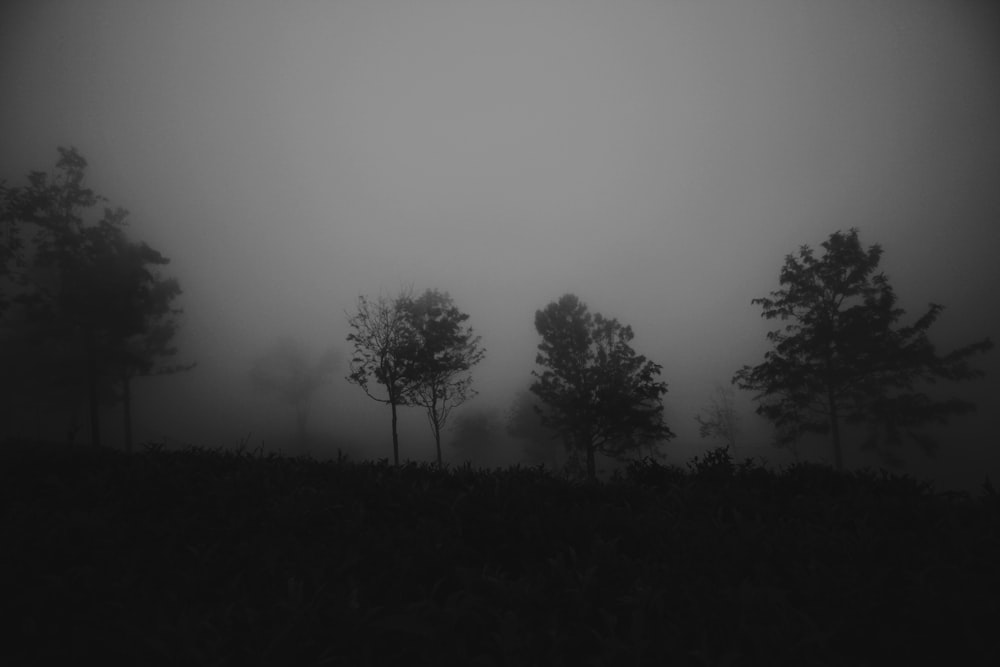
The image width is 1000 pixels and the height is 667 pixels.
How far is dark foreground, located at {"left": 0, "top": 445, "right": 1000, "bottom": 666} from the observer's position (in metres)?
2.41

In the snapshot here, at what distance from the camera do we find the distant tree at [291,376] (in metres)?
45.9

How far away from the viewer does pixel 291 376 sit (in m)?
46.2

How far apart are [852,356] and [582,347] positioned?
11655 millimetres

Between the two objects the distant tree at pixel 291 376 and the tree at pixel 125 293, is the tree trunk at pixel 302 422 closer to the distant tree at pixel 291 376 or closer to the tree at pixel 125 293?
the distant tree at pixel 291 376

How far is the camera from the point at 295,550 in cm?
361

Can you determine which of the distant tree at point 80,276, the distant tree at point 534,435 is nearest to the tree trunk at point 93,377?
the distant tree at point 80,276

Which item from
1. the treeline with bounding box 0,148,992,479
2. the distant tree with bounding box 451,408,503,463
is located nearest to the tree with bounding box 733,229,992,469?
the treeline with bounding box 0,148,992,479

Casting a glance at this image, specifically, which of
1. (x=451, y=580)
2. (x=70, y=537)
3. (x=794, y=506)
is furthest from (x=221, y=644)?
(x=794, y=506)

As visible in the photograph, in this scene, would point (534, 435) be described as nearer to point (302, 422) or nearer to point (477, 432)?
point (477, 432)

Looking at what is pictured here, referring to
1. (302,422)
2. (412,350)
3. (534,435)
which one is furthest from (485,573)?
(302,422)

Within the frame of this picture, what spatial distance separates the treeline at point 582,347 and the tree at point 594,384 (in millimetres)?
63

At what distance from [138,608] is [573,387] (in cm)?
1984

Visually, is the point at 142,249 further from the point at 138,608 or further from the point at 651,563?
the point at 651,563

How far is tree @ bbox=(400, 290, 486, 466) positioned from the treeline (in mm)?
69
